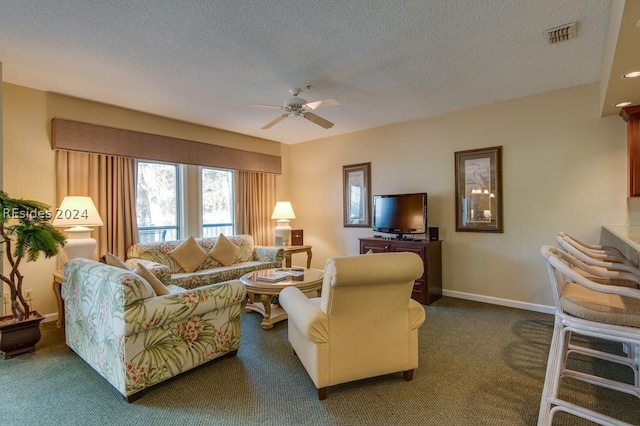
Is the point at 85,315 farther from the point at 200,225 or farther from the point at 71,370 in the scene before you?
the point at 200,225

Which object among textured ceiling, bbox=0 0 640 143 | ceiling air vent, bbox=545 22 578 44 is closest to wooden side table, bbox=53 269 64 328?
textured ceiling, bbox=0 0 640 143

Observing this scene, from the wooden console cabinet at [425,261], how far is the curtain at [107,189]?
338cm

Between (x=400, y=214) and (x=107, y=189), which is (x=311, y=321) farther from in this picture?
(x=107, y=189)

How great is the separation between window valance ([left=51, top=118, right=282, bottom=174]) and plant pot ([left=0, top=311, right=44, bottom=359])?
6.22ft

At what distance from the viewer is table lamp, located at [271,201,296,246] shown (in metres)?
5.55

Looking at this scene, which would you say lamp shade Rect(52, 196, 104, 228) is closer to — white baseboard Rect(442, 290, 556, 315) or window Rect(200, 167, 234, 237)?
window Rect(200, 167, 234, 237)

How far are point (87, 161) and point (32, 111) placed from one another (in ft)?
2.32

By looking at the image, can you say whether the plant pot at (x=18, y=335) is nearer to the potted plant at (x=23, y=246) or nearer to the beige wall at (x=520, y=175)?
the potted plant at (x=23, y=246)

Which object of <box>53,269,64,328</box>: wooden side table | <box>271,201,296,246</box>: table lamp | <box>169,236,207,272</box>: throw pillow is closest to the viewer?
<box>53,269,64,328</box>: wooden side table

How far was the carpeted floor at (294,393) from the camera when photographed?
1.96 metres

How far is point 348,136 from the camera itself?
223 inches

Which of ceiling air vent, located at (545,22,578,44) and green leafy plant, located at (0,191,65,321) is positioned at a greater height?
ceiling air vent, located at (545,22,578,44)

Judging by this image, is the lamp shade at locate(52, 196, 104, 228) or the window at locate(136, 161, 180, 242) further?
the window at locate(136, 161, 180, 242)

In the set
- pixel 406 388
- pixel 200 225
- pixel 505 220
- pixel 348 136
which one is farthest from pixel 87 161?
pixel 505 220
